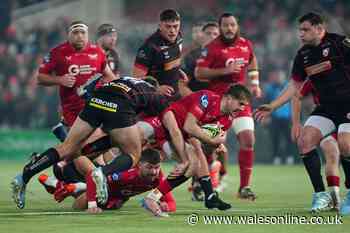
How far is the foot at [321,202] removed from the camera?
39.1 ft

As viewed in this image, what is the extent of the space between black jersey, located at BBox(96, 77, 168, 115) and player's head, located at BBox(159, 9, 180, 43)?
8.04 feet

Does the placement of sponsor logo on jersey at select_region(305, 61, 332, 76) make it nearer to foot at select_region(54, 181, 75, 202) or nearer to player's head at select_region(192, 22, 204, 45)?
foot at select_region(54, 181, 75, 202)

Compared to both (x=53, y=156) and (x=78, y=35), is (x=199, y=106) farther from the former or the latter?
(x=78, y=35)

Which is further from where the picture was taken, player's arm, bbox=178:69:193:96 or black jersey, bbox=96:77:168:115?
player's arm, bbox=178:69:193:96

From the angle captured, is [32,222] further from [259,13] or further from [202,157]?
[259,13]

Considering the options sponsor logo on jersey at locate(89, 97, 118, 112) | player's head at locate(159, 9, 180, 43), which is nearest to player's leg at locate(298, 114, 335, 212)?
sponsor logo on jersey at locate(89, 97, 118, 112)

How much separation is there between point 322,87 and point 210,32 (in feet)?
14.2

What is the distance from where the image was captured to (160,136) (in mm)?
12383

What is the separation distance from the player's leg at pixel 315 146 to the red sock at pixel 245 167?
2.43 metres

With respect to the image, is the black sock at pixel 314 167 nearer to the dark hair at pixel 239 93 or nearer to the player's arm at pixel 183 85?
the dark hair at pixel 239 93

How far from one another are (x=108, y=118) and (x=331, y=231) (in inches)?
118

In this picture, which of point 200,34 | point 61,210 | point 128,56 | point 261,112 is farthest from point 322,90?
point 128,56

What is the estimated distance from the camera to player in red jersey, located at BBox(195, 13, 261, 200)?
14727 millimetres

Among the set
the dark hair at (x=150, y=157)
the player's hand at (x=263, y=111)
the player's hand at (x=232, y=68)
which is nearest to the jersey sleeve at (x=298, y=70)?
the player's hand at (x=263, y=111)
